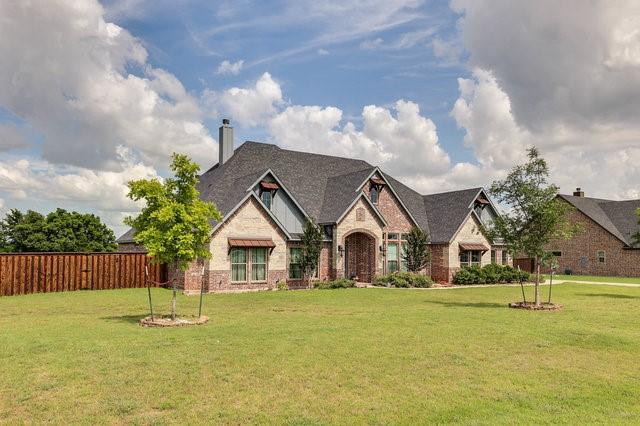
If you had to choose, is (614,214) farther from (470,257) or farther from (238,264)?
(238,264)

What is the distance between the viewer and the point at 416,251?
3541cm

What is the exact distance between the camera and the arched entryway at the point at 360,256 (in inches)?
1357

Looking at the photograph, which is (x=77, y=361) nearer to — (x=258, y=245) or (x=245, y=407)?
(x=245, y=407)

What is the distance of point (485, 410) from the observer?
7.43 metres

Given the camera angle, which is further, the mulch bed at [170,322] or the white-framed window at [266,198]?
the white-framed window at [266,198]

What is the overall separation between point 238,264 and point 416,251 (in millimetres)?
14055

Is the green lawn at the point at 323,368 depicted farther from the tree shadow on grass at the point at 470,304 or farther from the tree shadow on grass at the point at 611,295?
the tree shadow on grass at the point at 611,295

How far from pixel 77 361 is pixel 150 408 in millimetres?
3744

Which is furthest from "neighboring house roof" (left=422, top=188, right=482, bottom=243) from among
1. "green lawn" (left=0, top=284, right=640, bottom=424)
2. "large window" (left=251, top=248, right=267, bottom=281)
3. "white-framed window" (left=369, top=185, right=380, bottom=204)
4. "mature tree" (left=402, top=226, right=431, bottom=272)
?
"green lawn" (left=0, top=284, right=640, bottom=424)

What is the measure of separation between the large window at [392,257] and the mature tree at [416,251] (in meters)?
0.75

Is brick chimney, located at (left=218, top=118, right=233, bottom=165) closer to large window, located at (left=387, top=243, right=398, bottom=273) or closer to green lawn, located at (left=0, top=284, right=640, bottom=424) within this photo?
large window, located at (left=387, top=243, right=398, bottom=273)

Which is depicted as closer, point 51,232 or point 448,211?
point 448,211

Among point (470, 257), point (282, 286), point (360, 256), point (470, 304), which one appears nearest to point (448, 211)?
point (470, 257)

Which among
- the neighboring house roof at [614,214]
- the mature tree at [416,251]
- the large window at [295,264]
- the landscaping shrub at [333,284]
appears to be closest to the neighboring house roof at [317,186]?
the mature tree at [416,251]
